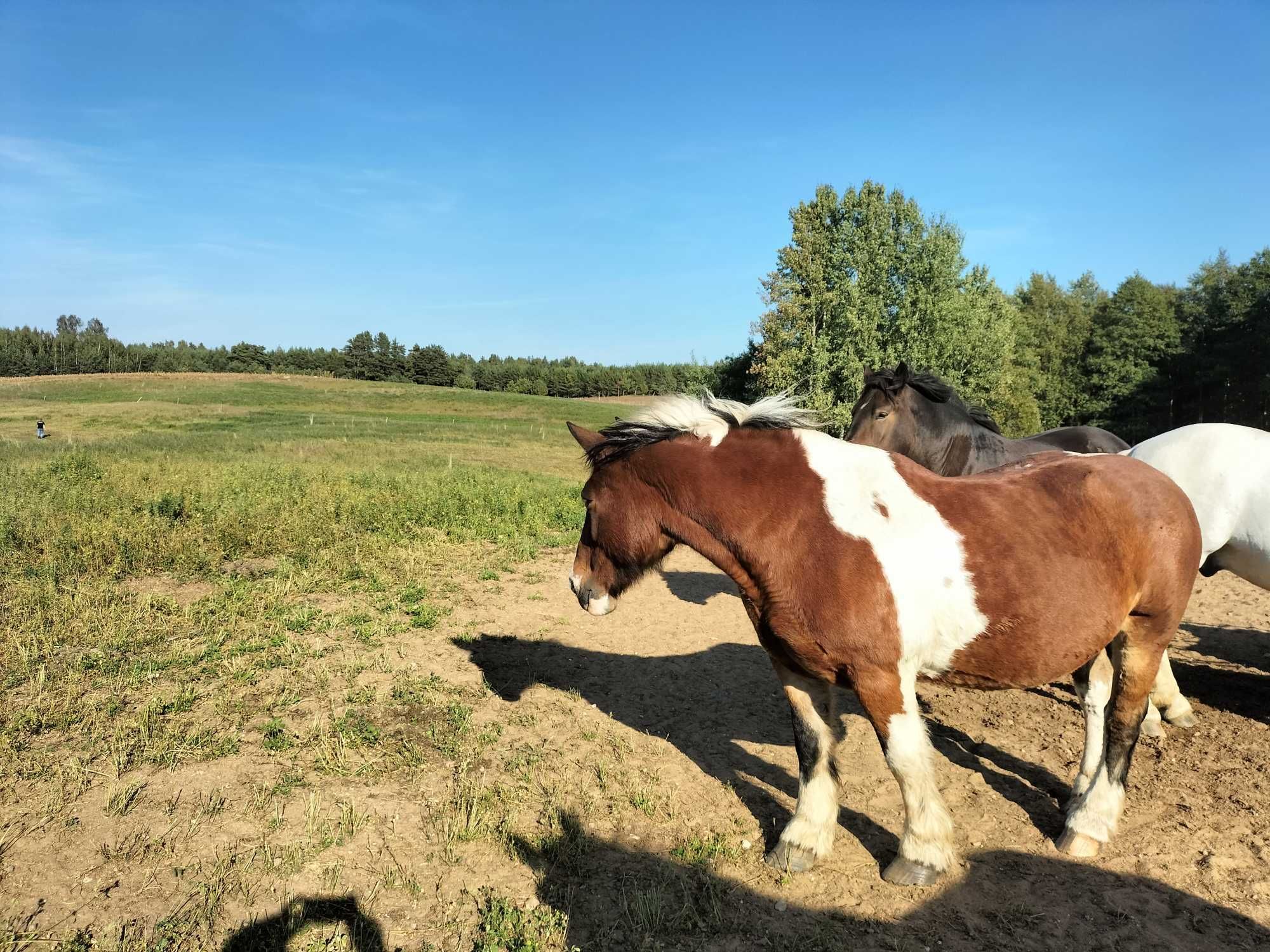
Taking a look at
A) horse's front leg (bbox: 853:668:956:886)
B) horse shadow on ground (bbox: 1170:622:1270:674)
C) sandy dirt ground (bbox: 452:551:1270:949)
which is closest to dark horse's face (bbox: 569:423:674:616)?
horse's front leg (bbox: 853:668:956:886)

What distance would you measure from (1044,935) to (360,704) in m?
4.75

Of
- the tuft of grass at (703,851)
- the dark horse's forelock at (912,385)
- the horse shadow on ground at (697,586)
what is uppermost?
the dark horse's forelock at (912,385)

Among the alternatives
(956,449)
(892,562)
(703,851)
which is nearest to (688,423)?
(892,562)

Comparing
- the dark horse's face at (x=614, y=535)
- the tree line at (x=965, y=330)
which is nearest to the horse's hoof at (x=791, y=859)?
the dark horse's face at (x=614, y=535)

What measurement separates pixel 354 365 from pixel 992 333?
283ft

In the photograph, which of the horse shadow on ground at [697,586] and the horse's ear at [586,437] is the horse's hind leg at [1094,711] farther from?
the horse shadow on ground at [697,586]

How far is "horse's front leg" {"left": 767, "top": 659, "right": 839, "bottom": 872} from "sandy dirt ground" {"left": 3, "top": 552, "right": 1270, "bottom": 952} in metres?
0.13

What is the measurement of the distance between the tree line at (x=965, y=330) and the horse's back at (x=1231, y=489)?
2146 cm

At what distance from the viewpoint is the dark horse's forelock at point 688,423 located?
3572 mm

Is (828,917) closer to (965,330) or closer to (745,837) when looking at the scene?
(745,837)

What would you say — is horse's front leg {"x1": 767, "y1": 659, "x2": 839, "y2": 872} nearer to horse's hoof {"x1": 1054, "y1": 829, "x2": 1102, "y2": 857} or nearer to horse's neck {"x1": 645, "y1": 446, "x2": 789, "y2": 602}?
horse's neck {"x1": 645, "y1": 446, "x2": 789, "y2": 602}

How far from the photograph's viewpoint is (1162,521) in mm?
3592

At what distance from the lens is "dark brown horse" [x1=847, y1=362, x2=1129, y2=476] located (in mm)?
6469

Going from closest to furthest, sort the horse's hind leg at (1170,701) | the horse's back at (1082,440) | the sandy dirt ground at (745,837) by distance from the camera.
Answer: the sandy dirt ground at (745,837)
the horse's hind leg at (1170,701)
the horse's back at (1082,440)
